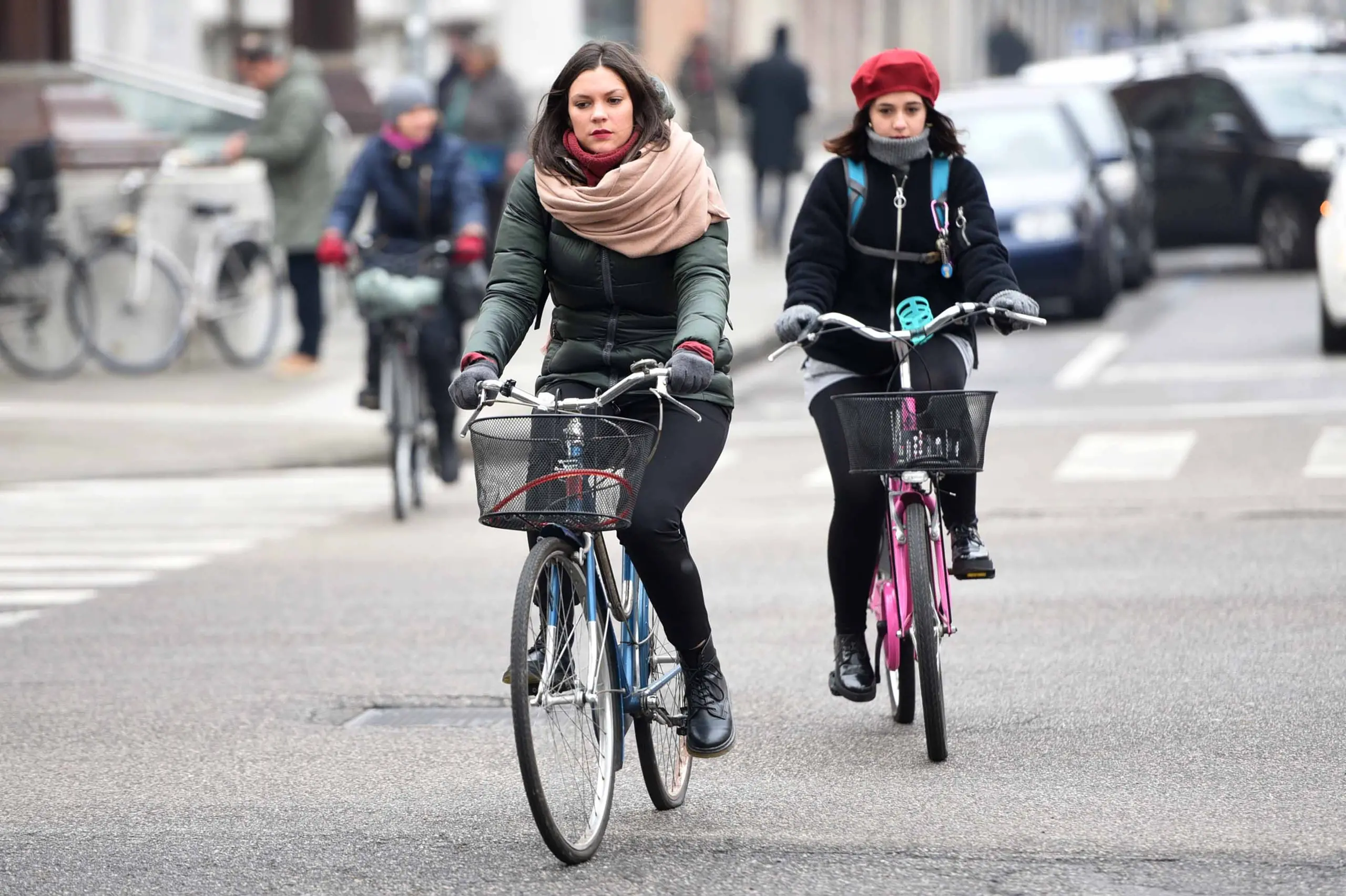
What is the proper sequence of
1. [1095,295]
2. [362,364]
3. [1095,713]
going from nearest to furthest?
1. [1095,713]
2. [362,364]
3. [1095,295]

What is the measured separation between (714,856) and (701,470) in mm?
865

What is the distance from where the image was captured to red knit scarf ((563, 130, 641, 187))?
5.51m

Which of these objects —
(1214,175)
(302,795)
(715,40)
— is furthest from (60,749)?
(715,40)

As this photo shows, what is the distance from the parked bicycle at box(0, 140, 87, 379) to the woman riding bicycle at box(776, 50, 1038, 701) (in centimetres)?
1017

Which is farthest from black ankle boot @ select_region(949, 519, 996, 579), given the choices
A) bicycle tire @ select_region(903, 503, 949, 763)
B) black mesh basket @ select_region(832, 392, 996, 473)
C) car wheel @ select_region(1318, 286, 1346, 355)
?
car wheel @ select_region(1318, 286, 1346, 355)

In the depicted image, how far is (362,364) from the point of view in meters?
17.3

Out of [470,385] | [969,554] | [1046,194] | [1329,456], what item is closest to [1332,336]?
[1046,194]

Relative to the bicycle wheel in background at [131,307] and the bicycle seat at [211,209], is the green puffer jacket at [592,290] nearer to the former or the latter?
the bicycle wheel in background at [131,307]

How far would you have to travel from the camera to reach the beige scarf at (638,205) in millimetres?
5410

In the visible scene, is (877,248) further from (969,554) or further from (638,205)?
(638,205)

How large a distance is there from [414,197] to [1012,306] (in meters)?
5.80

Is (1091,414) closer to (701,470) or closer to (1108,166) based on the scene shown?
(1108,166)

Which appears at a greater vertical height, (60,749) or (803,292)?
(803,292)

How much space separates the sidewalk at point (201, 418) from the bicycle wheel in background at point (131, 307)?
18 centimetres
